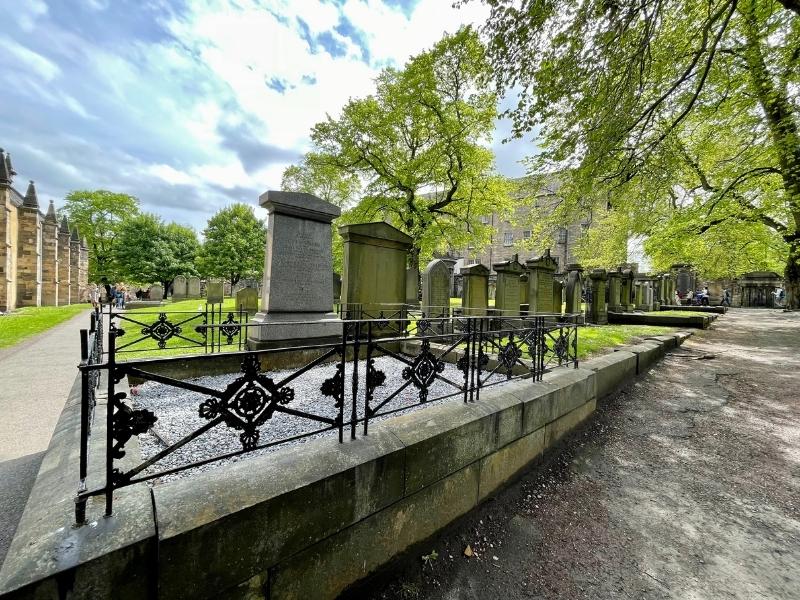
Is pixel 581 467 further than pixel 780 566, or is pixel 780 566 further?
pixel 581 467

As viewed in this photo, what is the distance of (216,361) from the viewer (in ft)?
17.0

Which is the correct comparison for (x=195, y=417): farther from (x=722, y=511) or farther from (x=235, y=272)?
(x=235, y=272)

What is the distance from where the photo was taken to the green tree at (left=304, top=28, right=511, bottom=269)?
15.4 m

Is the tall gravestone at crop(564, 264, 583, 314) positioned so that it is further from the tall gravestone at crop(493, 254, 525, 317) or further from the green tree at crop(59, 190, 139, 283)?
the green tree at crop(59, 190, 139, 283)

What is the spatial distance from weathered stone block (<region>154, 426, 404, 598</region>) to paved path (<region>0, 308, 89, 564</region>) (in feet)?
4.23

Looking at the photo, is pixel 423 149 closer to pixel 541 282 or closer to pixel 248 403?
pixel 541 282

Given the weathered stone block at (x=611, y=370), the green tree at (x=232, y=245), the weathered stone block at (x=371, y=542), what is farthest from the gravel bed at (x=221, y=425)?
the green tree at (x=232, y=245)

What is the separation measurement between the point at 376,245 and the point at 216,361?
4.52 metres

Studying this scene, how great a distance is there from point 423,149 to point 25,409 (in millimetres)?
17925

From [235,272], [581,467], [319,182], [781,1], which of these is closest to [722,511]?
[581,467]

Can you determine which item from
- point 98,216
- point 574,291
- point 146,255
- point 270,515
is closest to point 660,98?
point 574,291

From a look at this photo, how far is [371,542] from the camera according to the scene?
2188 mm

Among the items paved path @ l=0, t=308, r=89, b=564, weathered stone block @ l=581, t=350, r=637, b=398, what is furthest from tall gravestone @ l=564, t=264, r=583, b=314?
paved path @ l=0, t=308, r=89, b=564

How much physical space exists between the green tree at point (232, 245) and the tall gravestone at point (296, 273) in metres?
28.7
